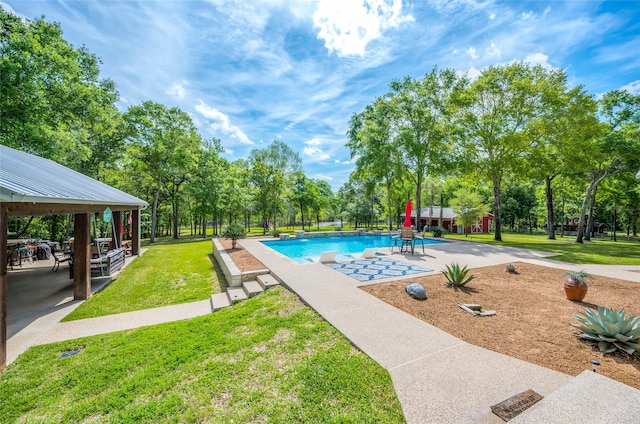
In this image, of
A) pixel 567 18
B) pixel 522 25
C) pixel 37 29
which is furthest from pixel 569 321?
pixel 37 29

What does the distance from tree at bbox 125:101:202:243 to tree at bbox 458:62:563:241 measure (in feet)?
72.7

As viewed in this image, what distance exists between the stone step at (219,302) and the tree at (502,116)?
18199mm

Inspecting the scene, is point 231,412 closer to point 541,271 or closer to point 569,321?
point 569,321

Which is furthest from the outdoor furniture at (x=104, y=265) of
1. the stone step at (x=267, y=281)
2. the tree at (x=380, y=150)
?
the tree at (x=380, y=150)

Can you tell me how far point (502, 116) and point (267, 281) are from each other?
18735 mm

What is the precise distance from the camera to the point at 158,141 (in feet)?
66.8

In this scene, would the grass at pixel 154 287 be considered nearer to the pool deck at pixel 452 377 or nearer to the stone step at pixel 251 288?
the stone step at pixel 251 288

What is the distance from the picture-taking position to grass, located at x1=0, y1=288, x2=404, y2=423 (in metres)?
2.53

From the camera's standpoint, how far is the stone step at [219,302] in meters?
5.85

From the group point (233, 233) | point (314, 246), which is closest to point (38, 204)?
point (233, 233)

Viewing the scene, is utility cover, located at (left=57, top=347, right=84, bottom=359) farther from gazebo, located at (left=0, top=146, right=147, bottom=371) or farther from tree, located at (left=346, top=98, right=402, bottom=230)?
tree, located at (left=346, top=98, right=402, bottom=230)

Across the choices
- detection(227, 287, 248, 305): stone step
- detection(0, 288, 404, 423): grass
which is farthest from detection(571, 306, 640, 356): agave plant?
detection(227, 287, 248, 305): stone step

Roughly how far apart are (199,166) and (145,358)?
24.9 m

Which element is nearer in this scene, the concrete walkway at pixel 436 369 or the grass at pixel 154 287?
the concrete walkway at pixel 436 369
